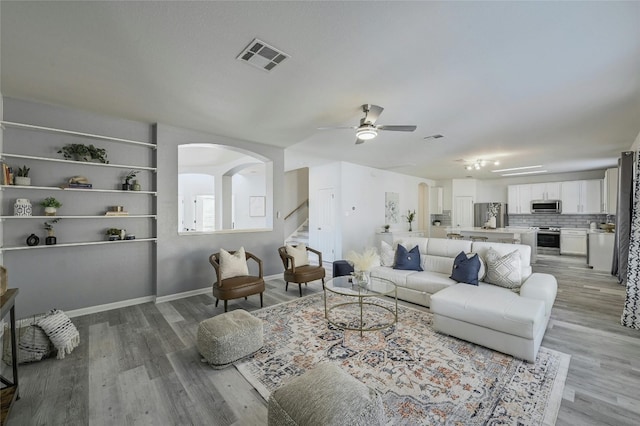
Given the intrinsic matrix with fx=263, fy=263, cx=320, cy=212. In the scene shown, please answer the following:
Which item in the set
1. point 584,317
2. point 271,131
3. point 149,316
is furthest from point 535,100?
point 149,316

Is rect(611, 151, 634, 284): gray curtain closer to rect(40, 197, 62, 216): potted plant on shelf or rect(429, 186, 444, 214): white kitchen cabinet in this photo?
rect(429, 186, 444, 214): white kitchen cabinet

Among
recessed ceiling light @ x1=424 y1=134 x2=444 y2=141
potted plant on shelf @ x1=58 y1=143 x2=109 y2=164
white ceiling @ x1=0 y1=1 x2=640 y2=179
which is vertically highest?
white ceiling @ x1=0 y1=1 x2=640 y2=179

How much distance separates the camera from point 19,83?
2.88 meters

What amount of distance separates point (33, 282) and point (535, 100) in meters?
6.75

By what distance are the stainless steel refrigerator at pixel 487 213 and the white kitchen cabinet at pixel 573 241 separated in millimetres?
1823

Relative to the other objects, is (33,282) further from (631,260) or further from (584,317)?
(631,260)

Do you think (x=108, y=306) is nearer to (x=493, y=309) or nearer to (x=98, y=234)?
(x=98, y=234)

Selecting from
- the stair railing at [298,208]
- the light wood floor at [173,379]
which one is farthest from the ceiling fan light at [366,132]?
the stair railing at [298,208]

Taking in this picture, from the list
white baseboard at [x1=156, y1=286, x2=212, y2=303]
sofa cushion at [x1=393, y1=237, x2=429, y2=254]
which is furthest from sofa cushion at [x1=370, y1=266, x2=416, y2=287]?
white baseboard at [x1=156, y1=286, x2=212, y2=303]

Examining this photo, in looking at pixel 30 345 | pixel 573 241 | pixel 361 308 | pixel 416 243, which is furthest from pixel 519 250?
pixel 573 241

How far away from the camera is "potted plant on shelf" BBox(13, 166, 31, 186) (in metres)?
3.14

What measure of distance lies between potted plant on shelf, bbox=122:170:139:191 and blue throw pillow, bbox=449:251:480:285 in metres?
4.91

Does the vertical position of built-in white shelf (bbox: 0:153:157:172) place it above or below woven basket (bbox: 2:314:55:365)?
above

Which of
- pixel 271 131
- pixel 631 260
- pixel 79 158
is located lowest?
pixel 631 260
